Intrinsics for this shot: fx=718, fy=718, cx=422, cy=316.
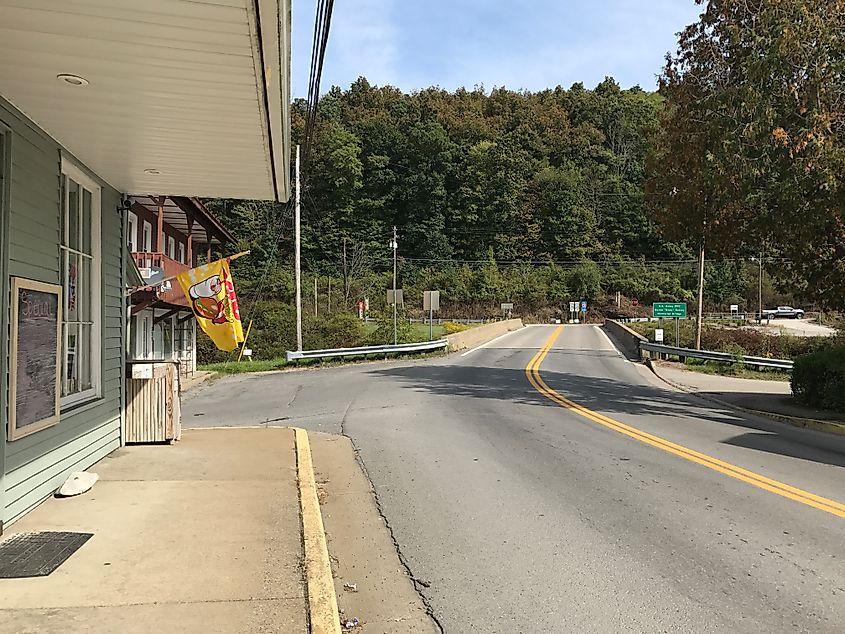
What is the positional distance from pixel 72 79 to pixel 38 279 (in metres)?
2.07

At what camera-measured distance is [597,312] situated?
104688 millimetres

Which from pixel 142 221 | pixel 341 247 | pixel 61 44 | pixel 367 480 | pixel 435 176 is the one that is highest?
pixel 435 176

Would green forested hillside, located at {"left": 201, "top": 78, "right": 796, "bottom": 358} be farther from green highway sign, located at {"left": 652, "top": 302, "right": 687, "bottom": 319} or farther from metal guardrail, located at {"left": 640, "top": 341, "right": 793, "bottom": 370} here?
metal guardrail, located at {"left": 640, "top": 341, "right": 793, "bottom": 370}

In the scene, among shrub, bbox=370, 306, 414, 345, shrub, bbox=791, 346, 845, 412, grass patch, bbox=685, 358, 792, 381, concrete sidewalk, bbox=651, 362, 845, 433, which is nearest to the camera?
concrete sidewalk, bbox=651, 362, 845, 433

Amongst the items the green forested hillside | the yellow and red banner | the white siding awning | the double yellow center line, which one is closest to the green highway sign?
the double yellow center line

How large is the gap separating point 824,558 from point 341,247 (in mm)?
91596

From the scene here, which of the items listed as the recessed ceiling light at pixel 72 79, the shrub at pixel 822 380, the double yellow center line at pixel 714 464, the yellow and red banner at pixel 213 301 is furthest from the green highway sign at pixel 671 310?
the recessed ceiling light at pixel 72 79

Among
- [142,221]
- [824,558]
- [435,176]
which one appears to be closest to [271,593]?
[824,558]

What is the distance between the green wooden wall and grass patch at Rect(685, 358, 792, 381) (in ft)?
77.0

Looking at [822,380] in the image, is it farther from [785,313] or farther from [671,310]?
[785,313]

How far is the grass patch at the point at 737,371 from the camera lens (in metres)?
26.0

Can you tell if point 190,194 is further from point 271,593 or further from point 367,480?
point 271,593

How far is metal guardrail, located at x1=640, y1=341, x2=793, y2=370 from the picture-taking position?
26047 mm

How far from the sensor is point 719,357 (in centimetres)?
2838
